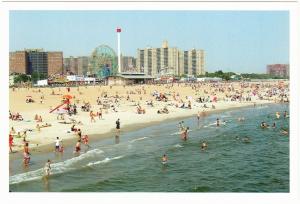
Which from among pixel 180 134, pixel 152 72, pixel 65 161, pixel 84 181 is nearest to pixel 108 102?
pixel 180 134

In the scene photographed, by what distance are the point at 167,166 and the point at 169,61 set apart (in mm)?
100941

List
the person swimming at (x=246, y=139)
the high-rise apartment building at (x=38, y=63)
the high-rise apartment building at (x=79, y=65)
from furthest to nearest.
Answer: the high-rise apartment building at (x=79, y=65) < the high-rise apartment building at (x=38, y=63) < the person swimming at (x=246, y=139)

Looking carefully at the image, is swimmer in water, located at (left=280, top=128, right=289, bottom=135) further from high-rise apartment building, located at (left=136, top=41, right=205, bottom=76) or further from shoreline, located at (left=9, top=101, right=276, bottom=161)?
high-rise apartment building, located at (left=136, top=41, right=205, bottom=76)

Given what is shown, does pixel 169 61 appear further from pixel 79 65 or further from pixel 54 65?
pixel 54 65

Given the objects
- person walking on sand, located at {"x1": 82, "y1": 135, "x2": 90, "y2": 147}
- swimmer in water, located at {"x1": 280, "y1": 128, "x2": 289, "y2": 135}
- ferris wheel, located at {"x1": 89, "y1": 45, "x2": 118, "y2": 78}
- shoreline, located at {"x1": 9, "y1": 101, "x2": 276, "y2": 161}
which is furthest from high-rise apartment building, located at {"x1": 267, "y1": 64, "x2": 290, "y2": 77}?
ferris wheel, located at {"x1": 89, "y1": 45, "x2": 118, "y2": 78}

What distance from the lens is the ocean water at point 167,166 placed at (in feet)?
57.0

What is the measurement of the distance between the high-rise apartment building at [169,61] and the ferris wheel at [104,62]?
33.2 metres

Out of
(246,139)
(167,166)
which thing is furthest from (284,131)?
(167,166)

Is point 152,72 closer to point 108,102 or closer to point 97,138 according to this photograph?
point 108,102

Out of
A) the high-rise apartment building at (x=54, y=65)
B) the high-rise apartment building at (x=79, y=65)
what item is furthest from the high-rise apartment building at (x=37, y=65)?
the high-rise apartment building at (x=79, y=65)

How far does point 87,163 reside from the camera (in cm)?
2023

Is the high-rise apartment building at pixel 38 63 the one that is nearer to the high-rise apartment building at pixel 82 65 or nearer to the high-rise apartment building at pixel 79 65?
the high-rise apartment building at pixel 79 65

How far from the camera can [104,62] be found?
A: 7588 centimetres
